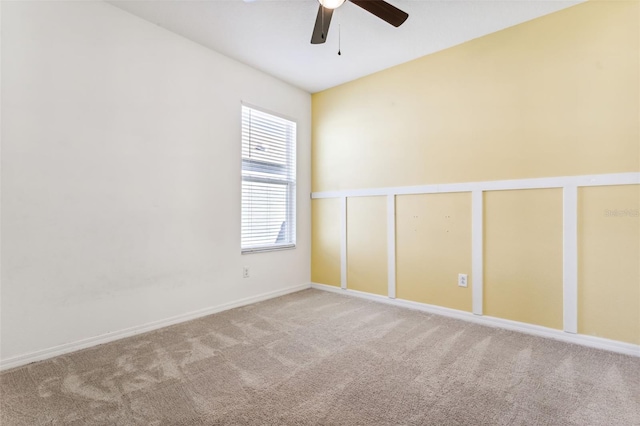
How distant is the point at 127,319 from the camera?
2.47 meters

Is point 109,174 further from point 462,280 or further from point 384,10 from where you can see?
point 462,280

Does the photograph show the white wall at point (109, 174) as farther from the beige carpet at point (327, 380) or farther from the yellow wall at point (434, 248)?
the yellow wall at point (434, 248)

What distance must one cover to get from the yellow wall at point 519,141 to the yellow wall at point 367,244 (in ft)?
0.12

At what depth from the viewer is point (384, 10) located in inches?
79.7

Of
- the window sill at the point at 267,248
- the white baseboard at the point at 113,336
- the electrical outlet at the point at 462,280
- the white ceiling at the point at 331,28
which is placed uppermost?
the white ceiling at the point at 331,28

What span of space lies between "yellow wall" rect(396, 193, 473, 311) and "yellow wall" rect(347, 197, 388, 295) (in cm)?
19

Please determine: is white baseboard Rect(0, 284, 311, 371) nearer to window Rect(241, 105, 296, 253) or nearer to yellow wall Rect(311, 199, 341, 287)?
window Rect(241, 105, 296, 253)

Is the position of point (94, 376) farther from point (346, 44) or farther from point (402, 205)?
point (346, 44)

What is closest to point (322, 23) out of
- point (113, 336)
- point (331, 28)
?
point (331, 28)

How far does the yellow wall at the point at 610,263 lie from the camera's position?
2162mm

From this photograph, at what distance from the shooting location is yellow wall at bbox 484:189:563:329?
245 cm

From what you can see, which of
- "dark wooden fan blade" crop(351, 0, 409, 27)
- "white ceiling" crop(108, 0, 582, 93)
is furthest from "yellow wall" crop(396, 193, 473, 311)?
"dark wooden fan blade" crop(351, 0, 409, 27)

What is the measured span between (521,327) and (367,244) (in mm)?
1638

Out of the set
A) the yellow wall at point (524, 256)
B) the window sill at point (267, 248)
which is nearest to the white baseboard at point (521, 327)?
the yellow wall at point (524, 256)
